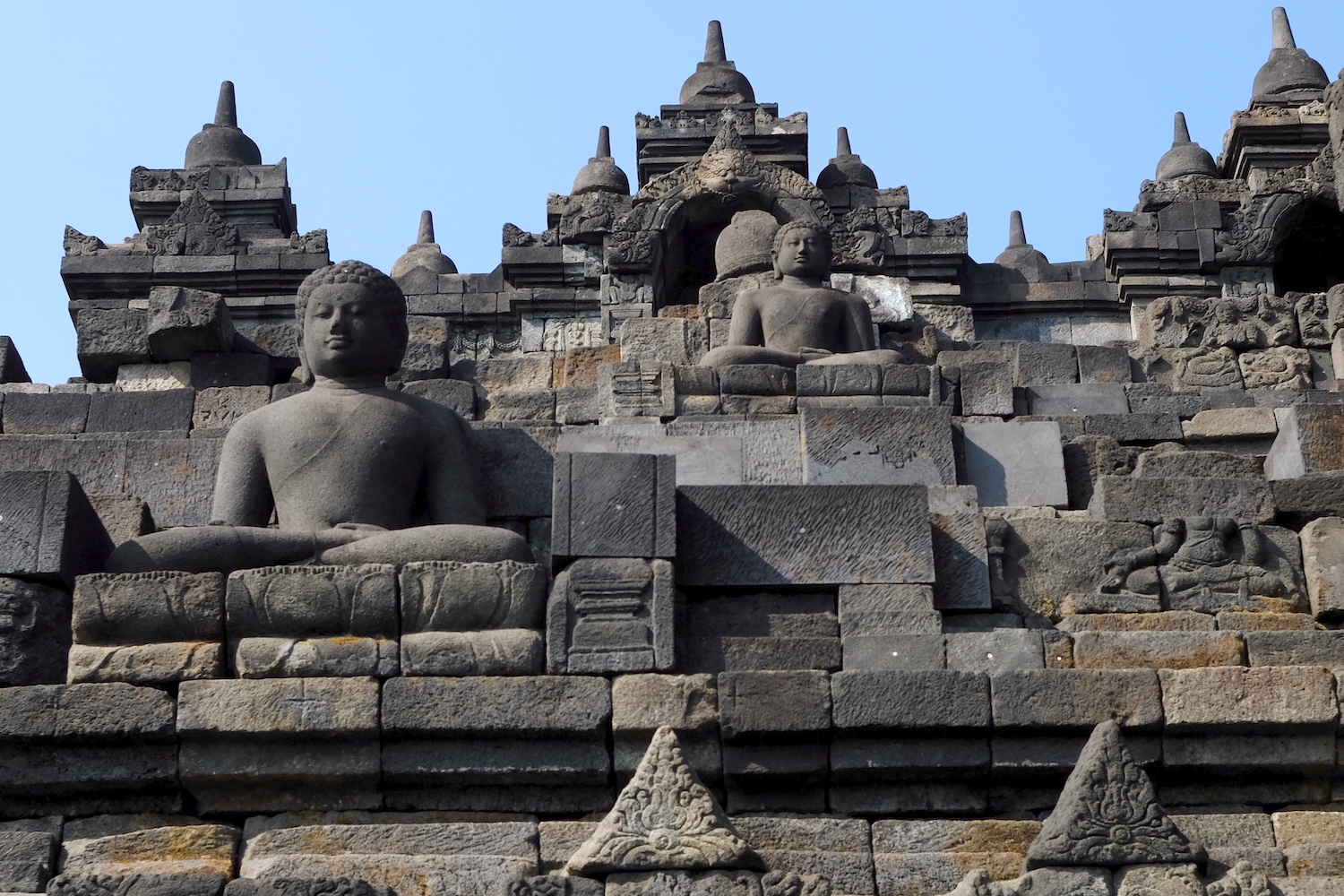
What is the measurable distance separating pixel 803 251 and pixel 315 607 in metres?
7.75

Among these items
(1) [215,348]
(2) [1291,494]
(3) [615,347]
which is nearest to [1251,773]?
(2) [1291,494]

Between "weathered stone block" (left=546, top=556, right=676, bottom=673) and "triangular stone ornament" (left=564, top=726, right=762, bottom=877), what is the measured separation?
1.93 ft

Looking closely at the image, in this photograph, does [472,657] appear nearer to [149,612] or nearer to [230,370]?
[149,612]

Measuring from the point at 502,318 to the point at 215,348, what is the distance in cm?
403

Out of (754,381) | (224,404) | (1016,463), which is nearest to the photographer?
(1016,463)

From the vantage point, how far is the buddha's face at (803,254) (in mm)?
16641

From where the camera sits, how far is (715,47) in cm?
2255

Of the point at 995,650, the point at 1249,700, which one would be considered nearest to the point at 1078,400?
the point at 995,650

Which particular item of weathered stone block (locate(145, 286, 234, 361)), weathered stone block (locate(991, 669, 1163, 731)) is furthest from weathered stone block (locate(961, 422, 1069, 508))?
weathered stone block (locate(145, 286, 234, 361))

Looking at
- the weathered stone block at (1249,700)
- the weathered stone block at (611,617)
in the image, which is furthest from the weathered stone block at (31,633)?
the weathered stone block at (1249,700)

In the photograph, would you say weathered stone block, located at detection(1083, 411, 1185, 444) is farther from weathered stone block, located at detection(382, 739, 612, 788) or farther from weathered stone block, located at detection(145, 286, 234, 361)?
weathered stone block, located at detection(145, 286, 234, 361)

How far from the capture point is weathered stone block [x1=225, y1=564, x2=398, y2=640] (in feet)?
32.0

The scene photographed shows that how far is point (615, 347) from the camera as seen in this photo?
53.2 ft

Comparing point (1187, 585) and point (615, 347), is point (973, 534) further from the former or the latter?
point (615, 347)
